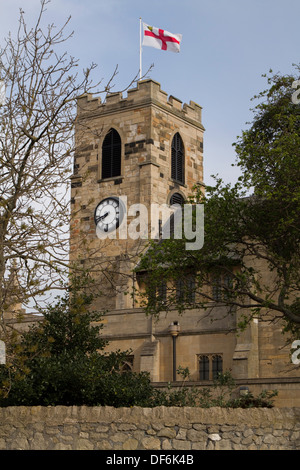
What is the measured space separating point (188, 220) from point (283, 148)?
12.7ft

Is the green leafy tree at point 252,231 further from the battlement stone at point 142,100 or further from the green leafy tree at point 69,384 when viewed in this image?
the battlement stone at point 142,100

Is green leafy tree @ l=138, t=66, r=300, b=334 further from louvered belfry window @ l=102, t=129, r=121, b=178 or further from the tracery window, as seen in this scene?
louvered belfry window @ l=102, t=129, r=121, b=178

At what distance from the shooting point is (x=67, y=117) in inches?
609

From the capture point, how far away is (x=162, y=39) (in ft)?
145

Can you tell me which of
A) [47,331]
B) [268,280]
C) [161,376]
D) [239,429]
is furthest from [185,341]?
[239,429]

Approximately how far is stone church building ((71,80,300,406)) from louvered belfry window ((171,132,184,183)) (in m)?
0.06

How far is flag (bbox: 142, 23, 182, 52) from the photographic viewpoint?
44.0 meters

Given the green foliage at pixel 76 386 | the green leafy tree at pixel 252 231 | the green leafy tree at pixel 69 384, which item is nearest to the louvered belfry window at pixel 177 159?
the green leafy tree at pixel 252 231

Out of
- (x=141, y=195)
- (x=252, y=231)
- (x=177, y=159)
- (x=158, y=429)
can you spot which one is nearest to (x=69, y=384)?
(x=158, y=429)

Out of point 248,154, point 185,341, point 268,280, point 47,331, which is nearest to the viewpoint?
point 47,331

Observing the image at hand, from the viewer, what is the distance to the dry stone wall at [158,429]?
15.2 metres

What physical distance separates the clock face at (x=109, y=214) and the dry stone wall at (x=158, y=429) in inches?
1185

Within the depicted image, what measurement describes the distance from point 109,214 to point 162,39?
10844 mm
